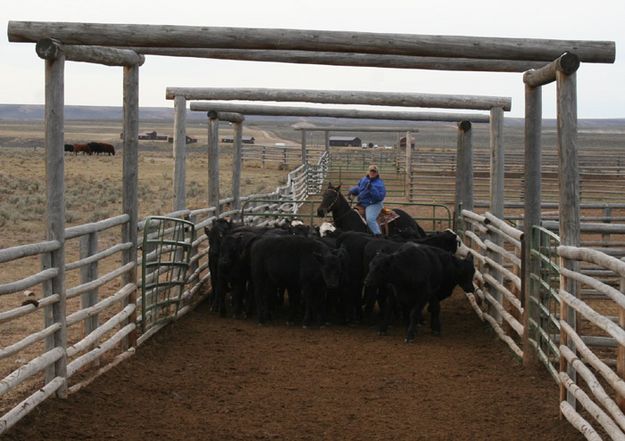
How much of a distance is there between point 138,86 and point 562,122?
432 cm

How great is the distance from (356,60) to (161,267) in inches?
147

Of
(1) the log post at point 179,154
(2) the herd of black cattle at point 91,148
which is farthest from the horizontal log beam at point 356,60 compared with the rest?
(2) the herd of black cattle at point 91,148

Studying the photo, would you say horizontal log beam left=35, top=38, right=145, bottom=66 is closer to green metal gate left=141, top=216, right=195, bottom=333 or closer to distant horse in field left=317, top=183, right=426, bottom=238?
green metal gate left=141, top=216, right=195, bottom=333

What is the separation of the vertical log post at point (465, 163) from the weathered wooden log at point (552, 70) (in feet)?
20.9

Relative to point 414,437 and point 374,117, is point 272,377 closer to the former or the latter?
point 414,437

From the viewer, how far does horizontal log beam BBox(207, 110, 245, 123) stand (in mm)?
14867

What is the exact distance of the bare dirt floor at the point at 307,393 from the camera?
725 centimetres

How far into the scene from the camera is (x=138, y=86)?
9.88 metres

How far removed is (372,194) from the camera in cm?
1598

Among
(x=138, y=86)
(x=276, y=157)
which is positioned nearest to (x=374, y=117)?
(x=138, y=86)

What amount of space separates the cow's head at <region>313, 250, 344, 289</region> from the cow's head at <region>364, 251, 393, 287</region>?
1.72ft

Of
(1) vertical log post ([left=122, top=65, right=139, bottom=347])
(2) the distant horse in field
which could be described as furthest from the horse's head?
(1) vertical log post ([left=122, top=65, right=139, bottom=347])

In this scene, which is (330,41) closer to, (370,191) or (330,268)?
(330,268)

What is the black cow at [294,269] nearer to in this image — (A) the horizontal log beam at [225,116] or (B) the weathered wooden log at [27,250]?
(A) the horizontal log beam at [225,116]
